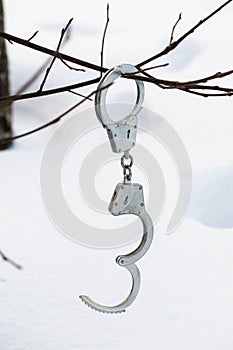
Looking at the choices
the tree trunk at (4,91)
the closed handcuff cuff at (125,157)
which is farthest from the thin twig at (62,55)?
the tree trunk at (4,91)

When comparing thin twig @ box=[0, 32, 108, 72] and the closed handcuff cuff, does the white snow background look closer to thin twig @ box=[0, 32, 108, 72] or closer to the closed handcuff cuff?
the closed handcuff cuff

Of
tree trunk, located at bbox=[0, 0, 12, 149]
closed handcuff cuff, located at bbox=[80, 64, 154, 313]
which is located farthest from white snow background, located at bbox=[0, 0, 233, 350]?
closed handcuff cuff, located at bbox=[80, 64, 154, 313]

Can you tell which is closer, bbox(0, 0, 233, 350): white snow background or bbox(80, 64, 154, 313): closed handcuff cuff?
bbox(80, 64, 154, 313): closed handcuff cuff

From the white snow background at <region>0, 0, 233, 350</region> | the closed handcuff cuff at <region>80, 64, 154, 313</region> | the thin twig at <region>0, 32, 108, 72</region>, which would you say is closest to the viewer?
the closed handcuff cuff at <region>80, 64, 154, 313</region>

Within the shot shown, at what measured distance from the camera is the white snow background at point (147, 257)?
1212mm

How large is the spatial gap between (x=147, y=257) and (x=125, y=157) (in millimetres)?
734

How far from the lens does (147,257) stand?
1.56m

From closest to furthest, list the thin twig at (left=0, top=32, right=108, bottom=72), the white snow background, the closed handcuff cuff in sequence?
the closed handcuff cuff, the thin twig at (left=0, top=32, right=108, bottom=72), the white snow background

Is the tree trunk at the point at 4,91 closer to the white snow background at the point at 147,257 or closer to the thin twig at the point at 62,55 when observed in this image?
the white snow background at the point at 147,257

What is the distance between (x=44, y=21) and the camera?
3.79 metres

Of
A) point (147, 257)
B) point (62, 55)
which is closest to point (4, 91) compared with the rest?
point (147, 257)

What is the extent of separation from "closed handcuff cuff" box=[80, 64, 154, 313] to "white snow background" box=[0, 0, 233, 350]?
320 millimetres

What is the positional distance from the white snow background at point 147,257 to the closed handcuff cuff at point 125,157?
0.32m

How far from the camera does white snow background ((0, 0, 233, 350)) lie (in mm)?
1212
